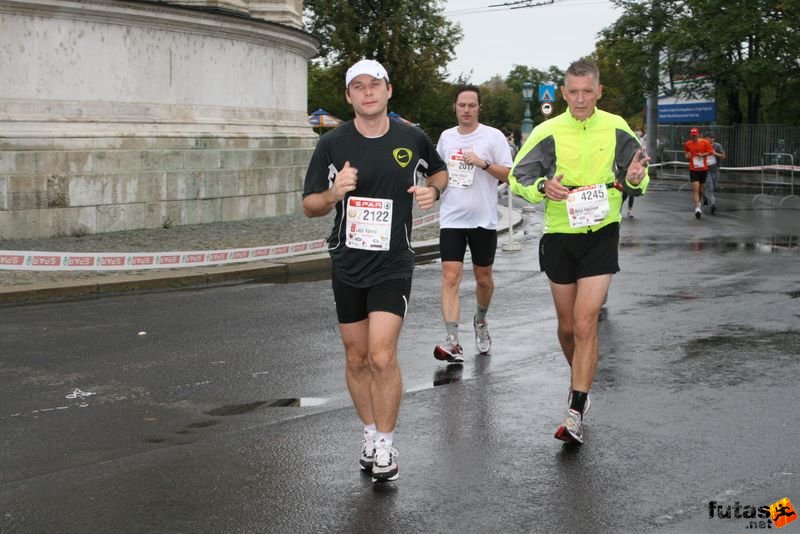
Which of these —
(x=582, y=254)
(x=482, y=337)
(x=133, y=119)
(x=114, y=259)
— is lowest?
(x=482, y=337)

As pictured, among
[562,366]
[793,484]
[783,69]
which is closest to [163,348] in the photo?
[562,366]

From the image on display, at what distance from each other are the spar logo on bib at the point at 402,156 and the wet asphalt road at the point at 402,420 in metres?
1.48

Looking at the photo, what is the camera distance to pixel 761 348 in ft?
30.0

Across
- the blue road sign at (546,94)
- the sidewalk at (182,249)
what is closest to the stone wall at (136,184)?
the sidewalk at (182,249)

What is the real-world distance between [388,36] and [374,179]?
6457cm

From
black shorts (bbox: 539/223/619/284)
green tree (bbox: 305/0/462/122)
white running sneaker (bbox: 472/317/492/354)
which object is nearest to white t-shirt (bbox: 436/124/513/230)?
white running sneaker (bbox: 472/317/492/354)

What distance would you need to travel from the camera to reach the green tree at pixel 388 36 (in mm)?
69125

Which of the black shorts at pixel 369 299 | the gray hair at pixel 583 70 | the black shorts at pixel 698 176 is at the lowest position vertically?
the black shorts at pixel 369 299

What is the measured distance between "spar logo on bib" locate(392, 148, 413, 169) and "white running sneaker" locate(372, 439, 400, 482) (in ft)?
4.32

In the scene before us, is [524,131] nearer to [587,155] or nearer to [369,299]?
[587,155]

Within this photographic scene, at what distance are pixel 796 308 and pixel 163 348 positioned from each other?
18.4ft

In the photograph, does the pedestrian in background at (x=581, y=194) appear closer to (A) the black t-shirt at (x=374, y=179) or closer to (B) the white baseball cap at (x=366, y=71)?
(A) the black t-shirt at (x=374, y=179)

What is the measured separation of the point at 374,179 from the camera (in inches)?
232

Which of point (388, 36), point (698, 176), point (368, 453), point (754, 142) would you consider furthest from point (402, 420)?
point (388, 36)
